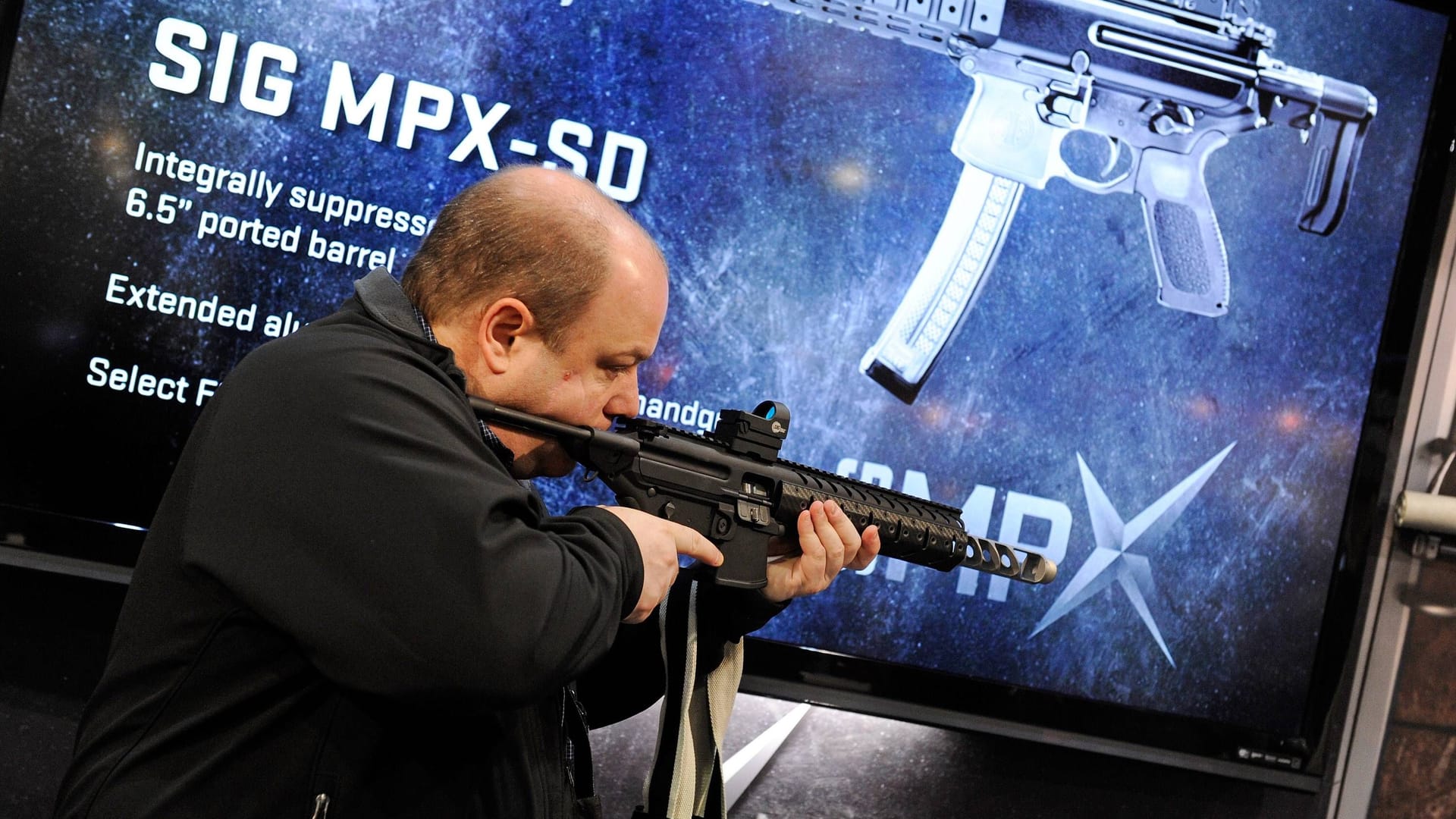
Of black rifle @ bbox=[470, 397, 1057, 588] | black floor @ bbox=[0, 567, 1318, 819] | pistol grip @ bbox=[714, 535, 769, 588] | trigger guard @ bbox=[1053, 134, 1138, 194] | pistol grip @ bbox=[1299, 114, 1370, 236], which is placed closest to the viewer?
black rifle @ bbox=[470, 397, 1057, 588]

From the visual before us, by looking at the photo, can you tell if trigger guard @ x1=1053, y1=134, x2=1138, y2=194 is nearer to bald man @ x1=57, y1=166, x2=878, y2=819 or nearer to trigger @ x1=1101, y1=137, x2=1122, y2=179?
trigger @ x1=1101, y1=137, x2=1122, y2=179

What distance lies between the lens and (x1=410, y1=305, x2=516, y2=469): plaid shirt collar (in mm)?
1327

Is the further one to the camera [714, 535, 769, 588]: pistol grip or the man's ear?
[714, 535, 769, 588]: pistol grip

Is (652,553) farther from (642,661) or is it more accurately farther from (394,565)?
(642,661)

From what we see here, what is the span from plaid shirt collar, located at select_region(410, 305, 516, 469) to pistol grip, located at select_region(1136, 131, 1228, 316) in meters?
1.75

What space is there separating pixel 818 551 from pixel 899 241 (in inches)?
39.8

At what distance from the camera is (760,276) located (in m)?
2.39

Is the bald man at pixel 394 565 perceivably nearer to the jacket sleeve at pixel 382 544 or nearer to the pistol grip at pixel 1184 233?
the jacket sleeve at pixel 382 544

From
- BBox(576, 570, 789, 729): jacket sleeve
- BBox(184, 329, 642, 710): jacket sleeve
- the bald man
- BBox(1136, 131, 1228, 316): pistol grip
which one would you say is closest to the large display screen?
BBox(1136, 131, 1228, 316): pistol grip

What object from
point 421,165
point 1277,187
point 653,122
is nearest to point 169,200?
point 421,165

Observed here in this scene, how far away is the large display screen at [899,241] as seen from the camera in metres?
2.15

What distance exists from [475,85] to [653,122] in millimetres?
368

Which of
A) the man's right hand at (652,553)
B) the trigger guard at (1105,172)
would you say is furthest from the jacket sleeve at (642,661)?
the trigger guard at (1105,172)

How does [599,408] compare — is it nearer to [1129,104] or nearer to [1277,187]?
[1129,104]
